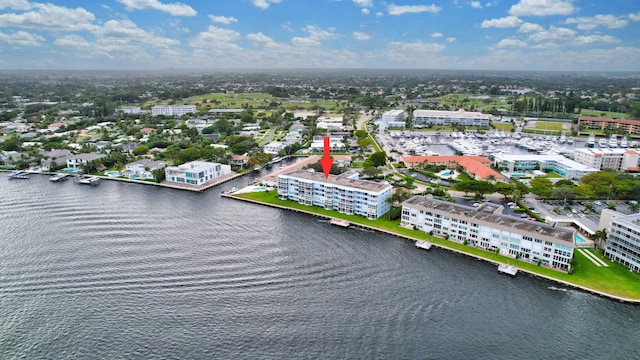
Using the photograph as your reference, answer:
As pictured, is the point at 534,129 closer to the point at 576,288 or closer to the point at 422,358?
the point at 576,288

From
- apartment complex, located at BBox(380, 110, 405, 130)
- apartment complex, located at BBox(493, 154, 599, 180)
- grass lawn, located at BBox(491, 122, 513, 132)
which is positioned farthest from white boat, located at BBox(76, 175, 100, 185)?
grass lawn, located at BBox(491, 122, 513, 132)

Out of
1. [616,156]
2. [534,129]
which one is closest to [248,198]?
[616,156]

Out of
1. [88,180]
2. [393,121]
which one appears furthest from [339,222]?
[393,121]

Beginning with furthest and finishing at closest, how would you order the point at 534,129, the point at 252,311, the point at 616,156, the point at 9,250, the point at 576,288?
the point at 534,129, the point at 616,156, the point at 9,250, the point at 576,288, the point at 252,311

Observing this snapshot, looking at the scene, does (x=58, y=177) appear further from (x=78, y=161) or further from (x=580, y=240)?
(x=580, y=240)

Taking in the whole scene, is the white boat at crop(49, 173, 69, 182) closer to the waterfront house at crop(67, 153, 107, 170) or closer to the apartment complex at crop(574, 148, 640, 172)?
the waterfront house at crop(67, 153, 107, 170)
